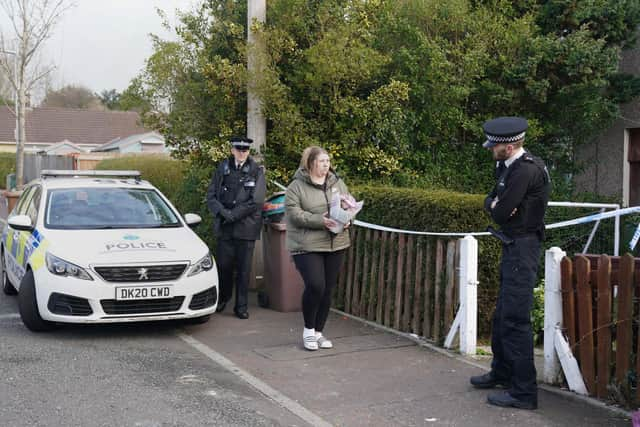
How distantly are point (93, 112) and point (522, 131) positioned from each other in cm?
6161

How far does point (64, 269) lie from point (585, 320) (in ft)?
15.0

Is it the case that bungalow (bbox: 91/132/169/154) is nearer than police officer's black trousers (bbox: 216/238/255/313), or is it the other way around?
police officer's black trousers (bbox: 216/238/255/313)

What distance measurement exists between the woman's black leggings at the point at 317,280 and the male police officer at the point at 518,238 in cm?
189

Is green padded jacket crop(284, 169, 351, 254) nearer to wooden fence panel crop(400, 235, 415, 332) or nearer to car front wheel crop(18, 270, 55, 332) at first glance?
wooden fence panel crop(400, 235, 415, 332)

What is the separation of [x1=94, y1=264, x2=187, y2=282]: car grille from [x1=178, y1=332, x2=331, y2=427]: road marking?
691 millimetres

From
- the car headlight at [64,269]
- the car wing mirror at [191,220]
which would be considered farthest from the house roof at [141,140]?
the car headlight at [64,269]

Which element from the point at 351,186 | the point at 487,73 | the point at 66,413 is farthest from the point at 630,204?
the point at 66,413

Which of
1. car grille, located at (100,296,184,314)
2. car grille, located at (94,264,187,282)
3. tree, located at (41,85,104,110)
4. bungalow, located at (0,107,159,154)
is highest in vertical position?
tree, located at (41,85,104,110)

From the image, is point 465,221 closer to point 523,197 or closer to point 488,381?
point 488,381

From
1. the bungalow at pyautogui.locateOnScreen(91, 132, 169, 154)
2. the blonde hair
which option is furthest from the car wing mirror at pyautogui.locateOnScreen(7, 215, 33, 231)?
the bungalow at pyautogui.locateOnScreen(91, 132, 169, 154)

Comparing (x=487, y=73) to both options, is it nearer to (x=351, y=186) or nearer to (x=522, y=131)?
(x=351, y=186)

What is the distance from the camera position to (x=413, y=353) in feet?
22.2

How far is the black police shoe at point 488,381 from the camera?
18.4 feet

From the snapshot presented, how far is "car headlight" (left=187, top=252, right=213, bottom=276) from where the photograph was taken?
7.41m
